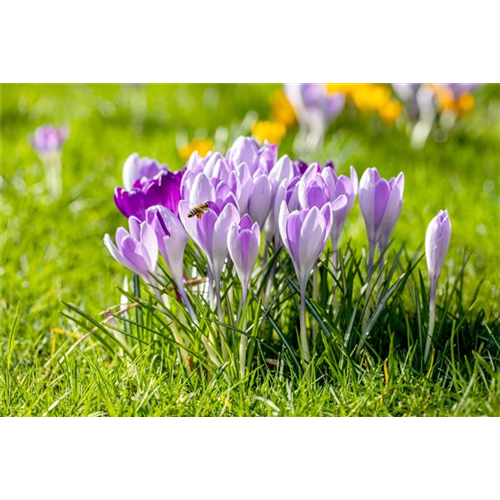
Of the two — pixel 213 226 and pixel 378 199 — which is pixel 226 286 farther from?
pixel 378 199

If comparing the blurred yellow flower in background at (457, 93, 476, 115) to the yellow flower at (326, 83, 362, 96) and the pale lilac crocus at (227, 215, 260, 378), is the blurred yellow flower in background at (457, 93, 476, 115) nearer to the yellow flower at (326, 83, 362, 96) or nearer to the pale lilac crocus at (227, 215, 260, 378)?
the yellow flower at (326, 83, 362, 96)

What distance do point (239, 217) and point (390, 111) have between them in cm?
275

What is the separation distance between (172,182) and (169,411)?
0.56 metres

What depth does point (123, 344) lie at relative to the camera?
2281mm

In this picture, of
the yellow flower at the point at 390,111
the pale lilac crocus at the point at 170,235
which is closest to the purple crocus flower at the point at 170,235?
the pale lilac crocus at the point at 170,235

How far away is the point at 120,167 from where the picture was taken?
13.2 feet

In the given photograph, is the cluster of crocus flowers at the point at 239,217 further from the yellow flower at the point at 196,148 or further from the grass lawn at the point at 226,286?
the yellow flower at the point at 196,148

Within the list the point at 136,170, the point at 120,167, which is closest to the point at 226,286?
the point at 136,170

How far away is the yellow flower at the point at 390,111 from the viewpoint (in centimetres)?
448

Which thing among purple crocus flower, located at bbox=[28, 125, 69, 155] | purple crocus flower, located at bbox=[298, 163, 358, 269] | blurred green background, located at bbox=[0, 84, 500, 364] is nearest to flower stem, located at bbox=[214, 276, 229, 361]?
purple crocus flower, located at bbox=[298, 163, 358, 269]

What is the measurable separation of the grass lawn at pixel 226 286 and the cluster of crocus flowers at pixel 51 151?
0.20 feet

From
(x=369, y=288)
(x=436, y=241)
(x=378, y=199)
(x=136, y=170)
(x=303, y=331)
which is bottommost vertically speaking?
(x=303, y=331)

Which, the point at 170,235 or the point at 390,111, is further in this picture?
the point at 390,111

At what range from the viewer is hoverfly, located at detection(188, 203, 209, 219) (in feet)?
6.18
